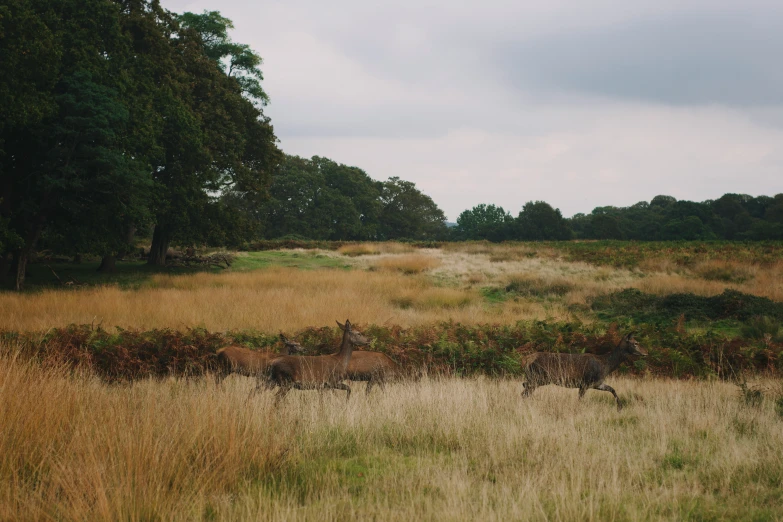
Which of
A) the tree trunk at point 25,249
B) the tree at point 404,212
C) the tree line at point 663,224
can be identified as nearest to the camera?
the tree trunk at point 25,249

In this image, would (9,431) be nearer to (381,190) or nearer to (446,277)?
(446,277)

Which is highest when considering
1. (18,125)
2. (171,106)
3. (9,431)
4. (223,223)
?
(171,106)

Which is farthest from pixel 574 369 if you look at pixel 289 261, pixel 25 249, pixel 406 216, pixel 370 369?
pixel 406 216

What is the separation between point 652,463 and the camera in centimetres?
531

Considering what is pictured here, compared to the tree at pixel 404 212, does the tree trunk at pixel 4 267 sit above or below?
below

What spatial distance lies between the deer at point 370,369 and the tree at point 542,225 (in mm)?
84982

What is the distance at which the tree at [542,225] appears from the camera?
298 feet

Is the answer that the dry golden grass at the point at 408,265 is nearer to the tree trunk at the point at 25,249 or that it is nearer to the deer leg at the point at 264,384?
the tree trunk at the point at 25,249

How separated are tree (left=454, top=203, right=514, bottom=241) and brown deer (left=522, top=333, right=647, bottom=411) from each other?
88.9 m

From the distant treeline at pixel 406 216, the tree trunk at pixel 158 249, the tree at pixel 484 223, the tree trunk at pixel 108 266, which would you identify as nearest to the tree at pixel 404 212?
the distant treeline at pixel 406 216

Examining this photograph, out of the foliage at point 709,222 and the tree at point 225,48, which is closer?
the tree at point 225,48

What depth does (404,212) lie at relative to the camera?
9581cm

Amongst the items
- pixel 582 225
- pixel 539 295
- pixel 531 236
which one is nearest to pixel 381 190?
pixel 531 236

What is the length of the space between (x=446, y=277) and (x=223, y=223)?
11.7m
